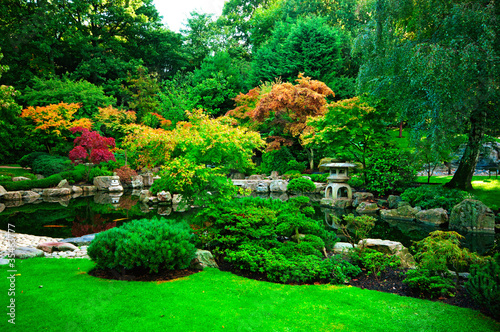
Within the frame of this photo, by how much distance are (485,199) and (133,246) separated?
33.0 feet

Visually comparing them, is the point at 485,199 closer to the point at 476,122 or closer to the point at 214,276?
the point at 476,122

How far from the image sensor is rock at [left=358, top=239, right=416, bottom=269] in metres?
4.70

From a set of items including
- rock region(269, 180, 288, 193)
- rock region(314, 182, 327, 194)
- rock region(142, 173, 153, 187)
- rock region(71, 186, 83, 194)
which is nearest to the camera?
rock region(314, 182, 327, 194)

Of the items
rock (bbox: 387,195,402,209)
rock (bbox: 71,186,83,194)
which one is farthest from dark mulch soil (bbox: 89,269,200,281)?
rock (bbox: 71,186,83,194)

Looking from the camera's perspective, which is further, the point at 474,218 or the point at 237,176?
the point at 237,176

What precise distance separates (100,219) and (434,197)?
10.0m

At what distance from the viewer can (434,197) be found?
29.6ft

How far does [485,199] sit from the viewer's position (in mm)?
8969

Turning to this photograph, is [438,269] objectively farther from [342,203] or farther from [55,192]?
[55,192]

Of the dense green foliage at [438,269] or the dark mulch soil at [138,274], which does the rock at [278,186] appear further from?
the dark mulch soil at [138,274]

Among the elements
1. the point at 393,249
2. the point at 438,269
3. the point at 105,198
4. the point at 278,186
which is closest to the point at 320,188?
the point at 278,186

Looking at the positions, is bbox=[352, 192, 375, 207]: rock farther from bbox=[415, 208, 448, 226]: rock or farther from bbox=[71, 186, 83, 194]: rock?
bbox=[71, 186, 83, 194]: rock

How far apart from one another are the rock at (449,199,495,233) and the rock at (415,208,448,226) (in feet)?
1.43

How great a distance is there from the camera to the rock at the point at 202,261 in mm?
4000
